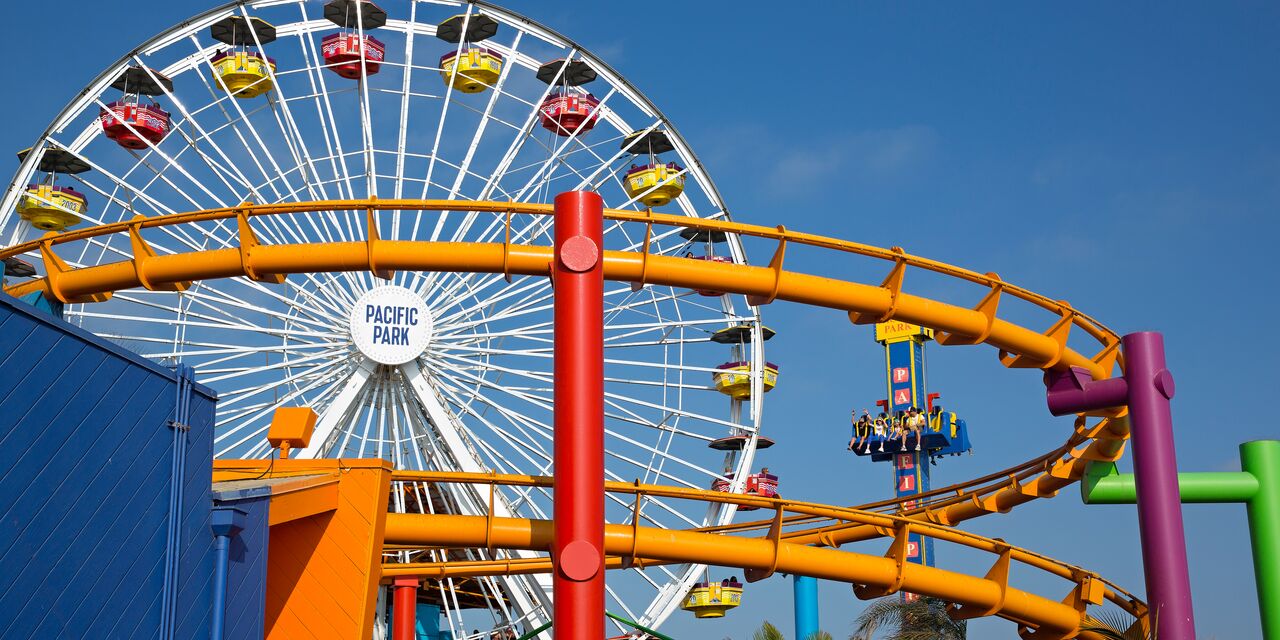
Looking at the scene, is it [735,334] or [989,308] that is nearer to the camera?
[989,308]

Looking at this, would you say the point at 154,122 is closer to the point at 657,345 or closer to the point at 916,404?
the point at 657,345

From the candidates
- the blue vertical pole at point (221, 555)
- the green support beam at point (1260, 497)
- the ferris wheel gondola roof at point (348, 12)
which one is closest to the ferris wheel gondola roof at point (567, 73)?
the ferris wheel gondola roof at point (348, 12)

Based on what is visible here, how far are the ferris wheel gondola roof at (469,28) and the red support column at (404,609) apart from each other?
35.1 feet

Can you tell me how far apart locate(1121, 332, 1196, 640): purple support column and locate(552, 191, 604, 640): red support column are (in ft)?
18.6

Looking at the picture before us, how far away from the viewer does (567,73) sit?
26328mm

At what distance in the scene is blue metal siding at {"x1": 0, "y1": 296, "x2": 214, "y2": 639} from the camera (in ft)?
23.6

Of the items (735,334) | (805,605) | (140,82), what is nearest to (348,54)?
(140,82)

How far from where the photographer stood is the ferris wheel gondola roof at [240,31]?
82.2 ft

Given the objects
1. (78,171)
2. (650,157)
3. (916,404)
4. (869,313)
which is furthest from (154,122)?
(916,404)

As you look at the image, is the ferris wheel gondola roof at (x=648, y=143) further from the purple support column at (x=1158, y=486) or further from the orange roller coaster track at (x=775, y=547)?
→ the purple support column at (x=1158, y=486)

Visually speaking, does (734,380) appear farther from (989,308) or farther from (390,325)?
(989,308)

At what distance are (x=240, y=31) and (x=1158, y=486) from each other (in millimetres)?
18320

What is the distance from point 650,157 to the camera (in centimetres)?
2680

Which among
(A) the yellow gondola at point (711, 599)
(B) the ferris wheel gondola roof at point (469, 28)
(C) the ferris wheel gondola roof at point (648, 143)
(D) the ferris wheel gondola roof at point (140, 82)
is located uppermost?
(B) the ferris wheel gondola roof at point (469, 28)
